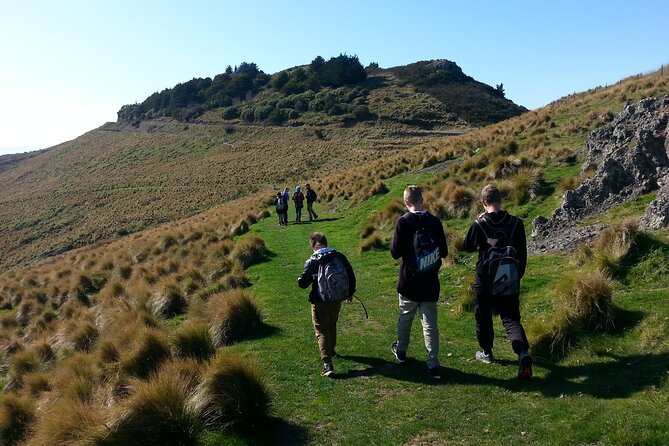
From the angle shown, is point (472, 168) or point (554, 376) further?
point (472, 168)

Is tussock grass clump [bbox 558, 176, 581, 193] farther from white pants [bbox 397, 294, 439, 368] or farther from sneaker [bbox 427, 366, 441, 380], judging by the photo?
sneaker [bbox 427, 366, 441, 380]

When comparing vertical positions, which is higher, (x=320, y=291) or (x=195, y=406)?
(x=320, y=291)

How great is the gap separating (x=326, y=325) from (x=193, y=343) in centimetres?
226

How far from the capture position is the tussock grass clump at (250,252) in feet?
53.8

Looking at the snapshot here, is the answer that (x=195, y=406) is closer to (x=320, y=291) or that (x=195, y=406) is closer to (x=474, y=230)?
(x=320, y=291)

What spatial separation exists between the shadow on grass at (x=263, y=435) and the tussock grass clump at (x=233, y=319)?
3.65m

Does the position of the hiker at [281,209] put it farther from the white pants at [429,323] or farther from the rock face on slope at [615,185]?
the white pants at [429,323]

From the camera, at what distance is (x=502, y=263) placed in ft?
19.0

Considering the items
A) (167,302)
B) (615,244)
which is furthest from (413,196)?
(167,302)

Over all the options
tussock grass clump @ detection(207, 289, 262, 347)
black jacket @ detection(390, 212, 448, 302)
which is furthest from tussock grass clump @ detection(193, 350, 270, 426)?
tussock grass clump @ detection(207, 289, 262, 347)

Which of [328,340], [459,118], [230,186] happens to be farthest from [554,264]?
[459,118]

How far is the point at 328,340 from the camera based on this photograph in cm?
680

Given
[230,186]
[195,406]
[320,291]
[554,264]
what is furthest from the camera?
[230,186]

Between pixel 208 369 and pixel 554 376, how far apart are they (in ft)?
12.9
